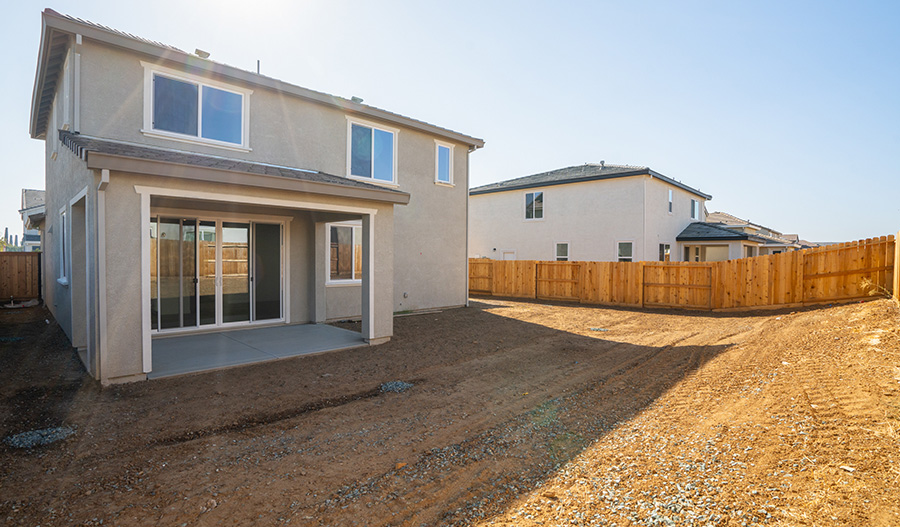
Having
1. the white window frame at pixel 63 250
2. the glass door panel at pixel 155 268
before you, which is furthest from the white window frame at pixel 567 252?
the white window frame at pixel 63 250

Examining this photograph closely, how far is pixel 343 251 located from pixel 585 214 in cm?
1437

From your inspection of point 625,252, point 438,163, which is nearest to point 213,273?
point 438,163

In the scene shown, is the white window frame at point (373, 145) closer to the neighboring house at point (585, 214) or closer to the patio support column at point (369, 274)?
the patio support column at point (369, 274)

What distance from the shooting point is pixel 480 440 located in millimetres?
4395

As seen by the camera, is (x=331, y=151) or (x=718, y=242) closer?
(x=331, y=151)

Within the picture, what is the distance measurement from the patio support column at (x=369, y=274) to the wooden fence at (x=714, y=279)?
10.5 m

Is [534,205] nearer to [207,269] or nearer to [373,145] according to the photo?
[373,145]

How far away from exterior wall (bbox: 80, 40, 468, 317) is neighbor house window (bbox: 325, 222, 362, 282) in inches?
22.0

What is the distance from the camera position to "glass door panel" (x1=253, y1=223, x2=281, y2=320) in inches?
405

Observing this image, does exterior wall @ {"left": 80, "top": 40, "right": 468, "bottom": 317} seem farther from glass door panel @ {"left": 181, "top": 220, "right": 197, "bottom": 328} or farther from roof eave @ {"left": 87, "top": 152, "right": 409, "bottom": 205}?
roof eave @ {"left": 87, "top": 152, "right": 409, "bottom": 205}

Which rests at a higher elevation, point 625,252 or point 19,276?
point 625,252

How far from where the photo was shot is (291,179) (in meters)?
7.38

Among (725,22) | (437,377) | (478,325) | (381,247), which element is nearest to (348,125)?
(381,247)

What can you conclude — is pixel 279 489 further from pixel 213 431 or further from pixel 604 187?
pixel 604 187
